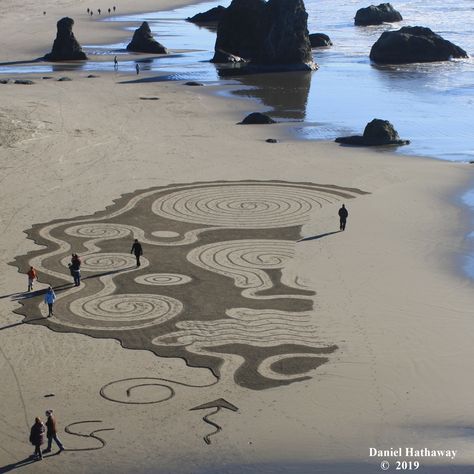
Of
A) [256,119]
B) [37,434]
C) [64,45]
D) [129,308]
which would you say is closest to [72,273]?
[129,308]

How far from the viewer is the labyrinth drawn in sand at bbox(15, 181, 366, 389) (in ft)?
76.5

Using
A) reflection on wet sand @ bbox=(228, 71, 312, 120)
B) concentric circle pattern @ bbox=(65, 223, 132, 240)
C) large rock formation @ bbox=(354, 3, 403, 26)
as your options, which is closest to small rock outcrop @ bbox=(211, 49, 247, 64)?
reflection on wet sand @ bbox=(228, 71, 312, 120)

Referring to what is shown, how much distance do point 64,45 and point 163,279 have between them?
55045 mm

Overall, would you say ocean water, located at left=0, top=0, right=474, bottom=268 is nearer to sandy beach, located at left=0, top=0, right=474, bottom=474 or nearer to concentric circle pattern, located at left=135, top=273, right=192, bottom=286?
sandy beach, located at left=0, top=0, right=474, bottom=474

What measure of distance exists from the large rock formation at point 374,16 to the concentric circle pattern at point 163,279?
92.1m

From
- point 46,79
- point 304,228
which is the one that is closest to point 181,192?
point 304,228

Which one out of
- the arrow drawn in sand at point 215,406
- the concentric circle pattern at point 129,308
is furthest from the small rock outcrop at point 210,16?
the arrow drawn in sand at point 215,406

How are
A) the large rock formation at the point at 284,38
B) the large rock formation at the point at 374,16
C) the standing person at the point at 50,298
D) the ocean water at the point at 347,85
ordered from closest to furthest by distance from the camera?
the standing person at the point at 50,298 < the ocean water at the point at 347,85 < the large rock formation at the point at 284,38 < the large rock formation at the point at 374,16

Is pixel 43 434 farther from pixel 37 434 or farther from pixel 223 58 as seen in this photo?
pixel 223 58

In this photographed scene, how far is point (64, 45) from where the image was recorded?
3113 inches

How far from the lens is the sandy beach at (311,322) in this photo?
18531mm

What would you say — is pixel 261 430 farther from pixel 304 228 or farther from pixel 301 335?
pixel 304 228

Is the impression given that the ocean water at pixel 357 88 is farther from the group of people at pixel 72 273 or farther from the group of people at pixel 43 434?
the group of people at pixel 43 434

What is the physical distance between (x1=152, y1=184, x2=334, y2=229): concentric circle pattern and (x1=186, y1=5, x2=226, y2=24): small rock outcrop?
77.9 meters
